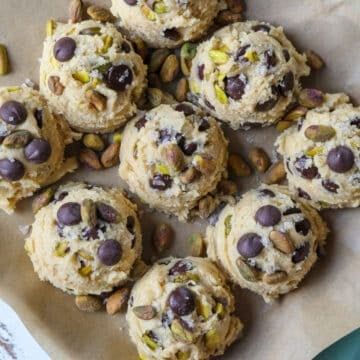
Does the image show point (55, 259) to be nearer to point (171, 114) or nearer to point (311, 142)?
point (171, 114)

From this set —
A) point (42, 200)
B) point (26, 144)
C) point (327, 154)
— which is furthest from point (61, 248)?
point (327, 154)

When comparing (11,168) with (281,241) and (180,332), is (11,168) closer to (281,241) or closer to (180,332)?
(180,332)

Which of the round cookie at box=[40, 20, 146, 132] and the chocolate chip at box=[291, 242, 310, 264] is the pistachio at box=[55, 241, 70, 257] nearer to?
the round cookie at box=[40, 20, 146, 132]

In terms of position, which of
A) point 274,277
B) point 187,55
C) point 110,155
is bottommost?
point 274,277

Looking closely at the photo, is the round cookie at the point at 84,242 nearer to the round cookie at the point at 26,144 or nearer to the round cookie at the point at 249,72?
the round cookie at the point at 26,144

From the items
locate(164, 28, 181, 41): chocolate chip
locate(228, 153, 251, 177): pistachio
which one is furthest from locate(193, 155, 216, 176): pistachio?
locate(164, 28, 181, 41): chocolate chip
